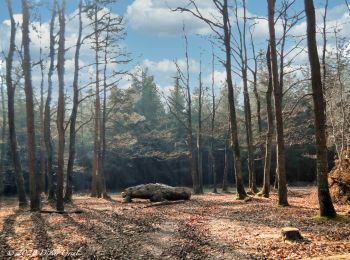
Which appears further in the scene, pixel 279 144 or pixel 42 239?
pixel 279 144

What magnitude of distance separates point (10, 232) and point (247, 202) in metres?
11.2

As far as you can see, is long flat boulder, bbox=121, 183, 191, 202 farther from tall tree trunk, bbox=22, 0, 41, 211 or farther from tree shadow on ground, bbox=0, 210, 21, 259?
tree shadow on ground, bbox=0, 210, 21, 259

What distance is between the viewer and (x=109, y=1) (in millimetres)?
22875

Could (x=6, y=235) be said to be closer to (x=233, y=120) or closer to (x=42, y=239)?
(x=42, y=239)

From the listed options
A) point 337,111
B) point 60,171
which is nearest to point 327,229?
point 60,171

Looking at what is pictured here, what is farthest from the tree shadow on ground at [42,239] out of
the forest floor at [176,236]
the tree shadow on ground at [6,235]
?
the tree shadow on ground at [6,235]

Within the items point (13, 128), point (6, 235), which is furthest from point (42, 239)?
point (13, 128)

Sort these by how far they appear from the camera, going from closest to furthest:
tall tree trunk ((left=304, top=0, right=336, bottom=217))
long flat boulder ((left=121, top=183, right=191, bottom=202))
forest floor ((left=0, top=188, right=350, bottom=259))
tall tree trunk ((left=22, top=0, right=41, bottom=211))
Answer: forest floor ((left=0, top=188, right=350, bottom=259)), tall tree trunk ((left=304, top=0, right=336, bottom=217)), tall tree trunk ((left=22, top=0, right=41, bottom=211)), long flat boulder ((left=121, top=183, right=191, bottom=202))

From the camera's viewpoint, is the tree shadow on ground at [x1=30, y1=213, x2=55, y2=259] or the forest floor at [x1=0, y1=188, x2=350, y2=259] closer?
the forest floor at [x1=0, y1=188, x2=350, y2=259]

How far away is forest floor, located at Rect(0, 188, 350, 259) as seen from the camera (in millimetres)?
8000

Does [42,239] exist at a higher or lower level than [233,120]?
lower

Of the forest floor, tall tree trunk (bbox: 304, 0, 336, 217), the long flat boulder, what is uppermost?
tall tree trunk (bbox: 304, 0, 336, 217)

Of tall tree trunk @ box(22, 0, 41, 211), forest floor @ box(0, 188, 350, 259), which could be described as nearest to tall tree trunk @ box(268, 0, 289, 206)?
forest floor @ box(0, 188, 350, 259)

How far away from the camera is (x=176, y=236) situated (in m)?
9.95
